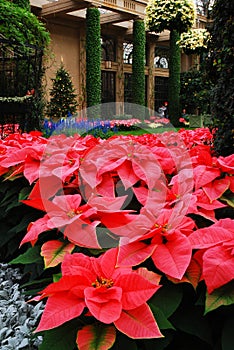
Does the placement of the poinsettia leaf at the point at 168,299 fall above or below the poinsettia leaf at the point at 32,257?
above

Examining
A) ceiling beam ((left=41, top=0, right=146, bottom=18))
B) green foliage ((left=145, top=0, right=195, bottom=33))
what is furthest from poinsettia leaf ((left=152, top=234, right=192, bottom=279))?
ceiling beam ((left=41, top=0, right=146, bottom=18))

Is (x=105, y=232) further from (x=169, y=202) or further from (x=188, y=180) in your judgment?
(x=188, y=180)

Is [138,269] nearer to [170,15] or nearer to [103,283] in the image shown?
[103,283]

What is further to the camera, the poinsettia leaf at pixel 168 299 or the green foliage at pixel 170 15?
the green foliage at pixel 170 15

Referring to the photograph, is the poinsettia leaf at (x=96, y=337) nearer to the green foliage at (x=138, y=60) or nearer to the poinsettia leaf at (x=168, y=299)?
the poinsettia leaf at (x=168, y=299)

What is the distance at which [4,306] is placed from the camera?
173 cm

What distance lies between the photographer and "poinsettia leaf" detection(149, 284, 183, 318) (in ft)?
2.67

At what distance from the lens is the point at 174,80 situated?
18.3 m

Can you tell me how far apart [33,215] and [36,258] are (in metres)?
0.46

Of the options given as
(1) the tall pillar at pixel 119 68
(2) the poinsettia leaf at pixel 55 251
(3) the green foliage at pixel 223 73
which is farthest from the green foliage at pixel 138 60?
(2) the poinsettia leaf at pixel 55 251

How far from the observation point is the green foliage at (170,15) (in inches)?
529

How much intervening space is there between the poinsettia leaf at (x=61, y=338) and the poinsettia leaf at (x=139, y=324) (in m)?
0.10

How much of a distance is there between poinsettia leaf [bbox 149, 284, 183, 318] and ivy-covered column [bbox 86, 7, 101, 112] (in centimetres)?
1444

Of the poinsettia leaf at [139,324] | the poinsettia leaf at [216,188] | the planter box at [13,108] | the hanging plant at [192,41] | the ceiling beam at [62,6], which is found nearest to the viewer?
the poinsettia leaf at [139,324]
